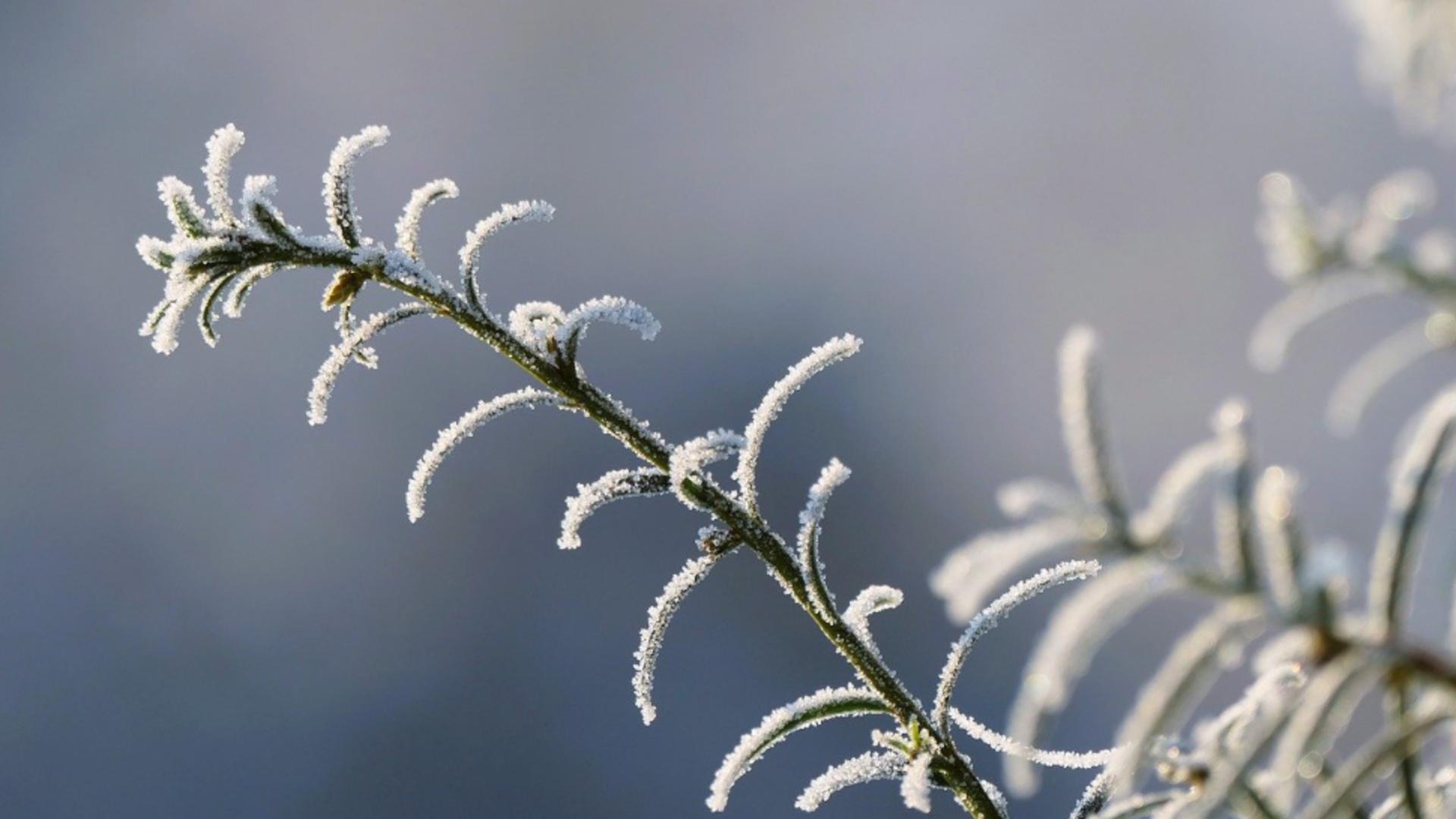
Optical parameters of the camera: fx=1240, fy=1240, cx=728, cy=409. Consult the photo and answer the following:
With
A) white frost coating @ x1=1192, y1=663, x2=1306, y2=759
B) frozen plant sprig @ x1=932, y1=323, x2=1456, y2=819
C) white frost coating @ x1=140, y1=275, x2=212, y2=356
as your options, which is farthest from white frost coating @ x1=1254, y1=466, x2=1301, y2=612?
white frost coating @ x1=140, y1=275, x2=212, y2=356

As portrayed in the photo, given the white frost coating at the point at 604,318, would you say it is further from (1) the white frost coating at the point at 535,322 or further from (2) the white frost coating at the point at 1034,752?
(2) the white frost coating at the point at 1034,752

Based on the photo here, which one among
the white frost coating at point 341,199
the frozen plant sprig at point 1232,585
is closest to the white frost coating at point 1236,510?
the frozen plant sprig at point 1232,585

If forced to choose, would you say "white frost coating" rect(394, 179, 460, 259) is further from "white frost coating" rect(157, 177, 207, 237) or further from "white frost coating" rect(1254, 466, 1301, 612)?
"white frost coating" rect(1254, 466, 1301, 612)

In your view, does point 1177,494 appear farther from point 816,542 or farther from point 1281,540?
point 816,542

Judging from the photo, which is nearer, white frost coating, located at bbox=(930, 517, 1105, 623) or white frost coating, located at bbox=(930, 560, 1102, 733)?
white frost coating, located at bbox=(930, 517, 1105, 623)

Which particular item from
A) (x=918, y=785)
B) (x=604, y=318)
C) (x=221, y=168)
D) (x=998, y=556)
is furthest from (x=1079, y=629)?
(x=221, y=168)

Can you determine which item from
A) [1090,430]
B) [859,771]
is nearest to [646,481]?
[859,771]
